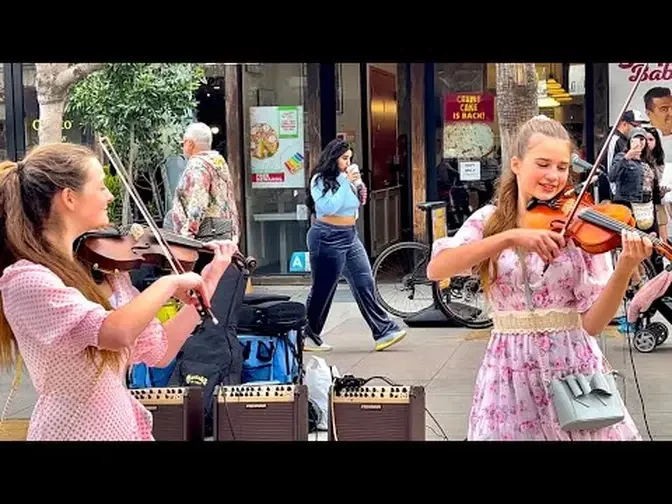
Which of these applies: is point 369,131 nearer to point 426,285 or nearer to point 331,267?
point 426,285

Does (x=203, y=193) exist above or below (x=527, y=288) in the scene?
above

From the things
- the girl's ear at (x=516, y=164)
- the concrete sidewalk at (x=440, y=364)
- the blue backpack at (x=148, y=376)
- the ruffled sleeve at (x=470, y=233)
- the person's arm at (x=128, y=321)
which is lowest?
the concrete sidewalk at (x=440, y=364)

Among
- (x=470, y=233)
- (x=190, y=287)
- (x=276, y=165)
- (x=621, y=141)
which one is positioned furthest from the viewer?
(x=276, y=165)

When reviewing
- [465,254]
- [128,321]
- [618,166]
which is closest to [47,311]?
[128,321]

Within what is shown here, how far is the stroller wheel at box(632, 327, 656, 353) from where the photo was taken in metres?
6.35

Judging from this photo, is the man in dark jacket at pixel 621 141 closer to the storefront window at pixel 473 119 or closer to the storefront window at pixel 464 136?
the storefront window at pixel 473 119

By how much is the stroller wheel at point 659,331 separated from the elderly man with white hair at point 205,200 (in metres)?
2.52

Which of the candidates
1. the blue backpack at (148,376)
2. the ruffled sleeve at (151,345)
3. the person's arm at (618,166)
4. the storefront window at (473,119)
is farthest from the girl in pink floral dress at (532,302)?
the storefront window at (473,119)

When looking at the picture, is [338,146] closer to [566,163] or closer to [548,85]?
[548,85]

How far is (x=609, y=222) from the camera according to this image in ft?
9.68

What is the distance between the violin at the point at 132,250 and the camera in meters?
2.95

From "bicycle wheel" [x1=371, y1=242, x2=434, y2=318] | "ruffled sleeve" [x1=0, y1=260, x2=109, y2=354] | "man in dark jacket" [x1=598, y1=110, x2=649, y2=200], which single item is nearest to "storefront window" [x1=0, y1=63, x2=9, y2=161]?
"bicycle wheel" [x1=371, y1=242, x2=434, y2=318]

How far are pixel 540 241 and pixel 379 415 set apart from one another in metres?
1.22
